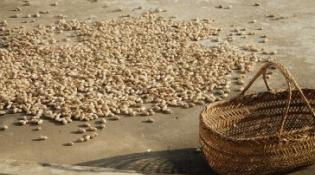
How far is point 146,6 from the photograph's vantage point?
7000 mm

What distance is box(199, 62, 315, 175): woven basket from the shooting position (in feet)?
10.6

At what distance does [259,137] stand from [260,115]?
73 cm

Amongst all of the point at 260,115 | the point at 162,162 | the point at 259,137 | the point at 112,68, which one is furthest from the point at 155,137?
the point at 112,68

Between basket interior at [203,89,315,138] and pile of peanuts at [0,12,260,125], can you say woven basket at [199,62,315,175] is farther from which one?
pile of peanuts at [0,12,260,125]

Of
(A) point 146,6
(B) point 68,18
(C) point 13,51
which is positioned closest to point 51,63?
(C) point 13,51

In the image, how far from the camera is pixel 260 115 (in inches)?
155

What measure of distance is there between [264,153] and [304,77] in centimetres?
182

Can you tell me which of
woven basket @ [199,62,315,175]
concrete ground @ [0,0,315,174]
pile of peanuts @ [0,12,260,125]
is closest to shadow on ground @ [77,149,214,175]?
concrete ground @ [0,0,315,174]

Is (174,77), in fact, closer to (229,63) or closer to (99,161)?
(229,63)

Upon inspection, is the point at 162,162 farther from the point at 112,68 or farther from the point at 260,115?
the point at 112,68

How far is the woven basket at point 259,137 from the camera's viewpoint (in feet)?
10.6

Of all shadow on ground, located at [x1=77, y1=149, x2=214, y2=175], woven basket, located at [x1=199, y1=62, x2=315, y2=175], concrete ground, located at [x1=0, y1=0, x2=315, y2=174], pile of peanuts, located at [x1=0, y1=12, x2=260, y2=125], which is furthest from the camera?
pile of peanuts, located at [x1=0, y1=12, x2=260, y2=125]

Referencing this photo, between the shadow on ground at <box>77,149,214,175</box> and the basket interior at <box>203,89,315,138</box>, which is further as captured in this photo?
the basket interior at <box>203,89,315,138</box>

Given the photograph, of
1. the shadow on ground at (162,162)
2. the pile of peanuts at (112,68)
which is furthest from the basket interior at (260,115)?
the pile of peanuts at (112,68)
